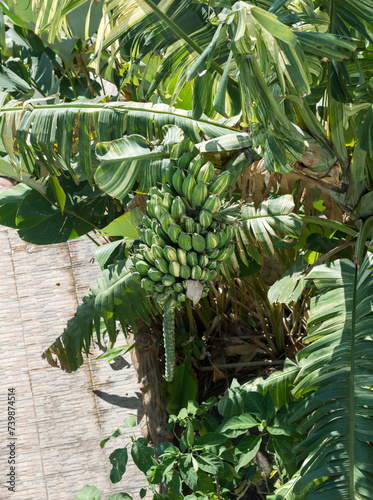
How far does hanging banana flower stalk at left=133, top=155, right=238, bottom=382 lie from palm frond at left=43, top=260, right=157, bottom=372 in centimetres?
49

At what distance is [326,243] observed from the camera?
184cm

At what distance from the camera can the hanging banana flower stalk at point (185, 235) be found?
135 cm

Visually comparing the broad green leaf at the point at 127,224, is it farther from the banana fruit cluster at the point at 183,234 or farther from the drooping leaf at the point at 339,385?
the drooping leaf at the point at 339,385

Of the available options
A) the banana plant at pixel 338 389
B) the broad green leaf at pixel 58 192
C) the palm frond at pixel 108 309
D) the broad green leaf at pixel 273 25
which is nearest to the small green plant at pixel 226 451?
the banana plant at pixel 338 389

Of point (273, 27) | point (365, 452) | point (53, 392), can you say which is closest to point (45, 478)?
point (53, 392)

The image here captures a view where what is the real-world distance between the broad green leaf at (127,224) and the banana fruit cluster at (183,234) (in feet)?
Answer: 1.25

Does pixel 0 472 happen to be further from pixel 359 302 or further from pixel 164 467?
pixel 359 302

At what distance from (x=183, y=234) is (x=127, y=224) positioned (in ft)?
1.75

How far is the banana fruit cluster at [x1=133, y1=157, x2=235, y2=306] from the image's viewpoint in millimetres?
1349

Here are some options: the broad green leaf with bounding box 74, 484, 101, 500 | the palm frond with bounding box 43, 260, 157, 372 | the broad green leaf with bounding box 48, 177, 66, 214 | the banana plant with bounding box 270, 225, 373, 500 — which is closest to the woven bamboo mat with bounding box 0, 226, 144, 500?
the broad green leaf with bounding box 74, 484, 101, 500

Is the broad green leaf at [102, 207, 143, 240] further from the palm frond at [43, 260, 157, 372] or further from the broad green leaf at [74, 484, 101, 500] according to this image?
the broad green leaf at [74, 484, 101, 500]

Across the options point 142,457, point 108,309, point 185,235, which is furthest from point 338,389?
point 108,309

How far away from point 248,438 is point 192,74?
1090 millimetres

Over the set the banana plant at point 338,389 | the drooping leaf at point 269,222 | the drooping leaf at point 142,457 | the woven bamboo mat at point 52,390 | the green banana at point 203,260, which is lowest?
the woven bamboo mat at point 52,390
